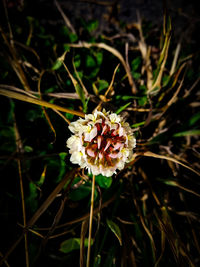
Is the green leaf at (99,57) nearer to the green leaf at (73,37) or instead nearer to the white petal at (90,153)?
the green leaf at (73,37)

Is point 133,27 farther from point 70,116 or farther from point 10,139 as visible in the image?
point 10,139

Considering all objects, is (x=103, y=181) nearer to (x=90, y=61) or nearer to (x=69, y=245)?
(x=69, y=245)

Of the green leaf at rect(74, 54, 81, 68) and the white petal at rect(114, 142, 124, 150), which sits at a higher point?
the green leaf at rect(74, 54, 81, 68)

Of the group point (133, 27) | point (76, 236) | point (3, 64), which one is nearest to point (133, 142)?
point (76, 236)

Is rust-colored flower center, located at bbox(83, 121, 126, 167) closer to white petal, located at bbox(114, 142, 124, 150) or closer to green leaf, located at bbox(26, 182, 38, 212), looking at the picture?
A: white petal, located at bbox(114, 142, 124, 150)

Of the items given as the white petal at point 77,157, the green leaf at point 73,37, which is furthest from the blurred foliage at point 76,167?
the white petal at point 77,157

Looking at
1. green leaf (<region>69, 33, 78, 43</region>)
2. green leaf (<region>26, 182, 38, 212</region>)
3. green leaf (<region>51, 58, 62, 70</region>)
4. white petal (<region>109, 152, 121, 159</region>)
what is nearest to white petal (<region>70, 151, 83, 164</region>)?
white petal (<region>109, 152, 121, 159</region>)
